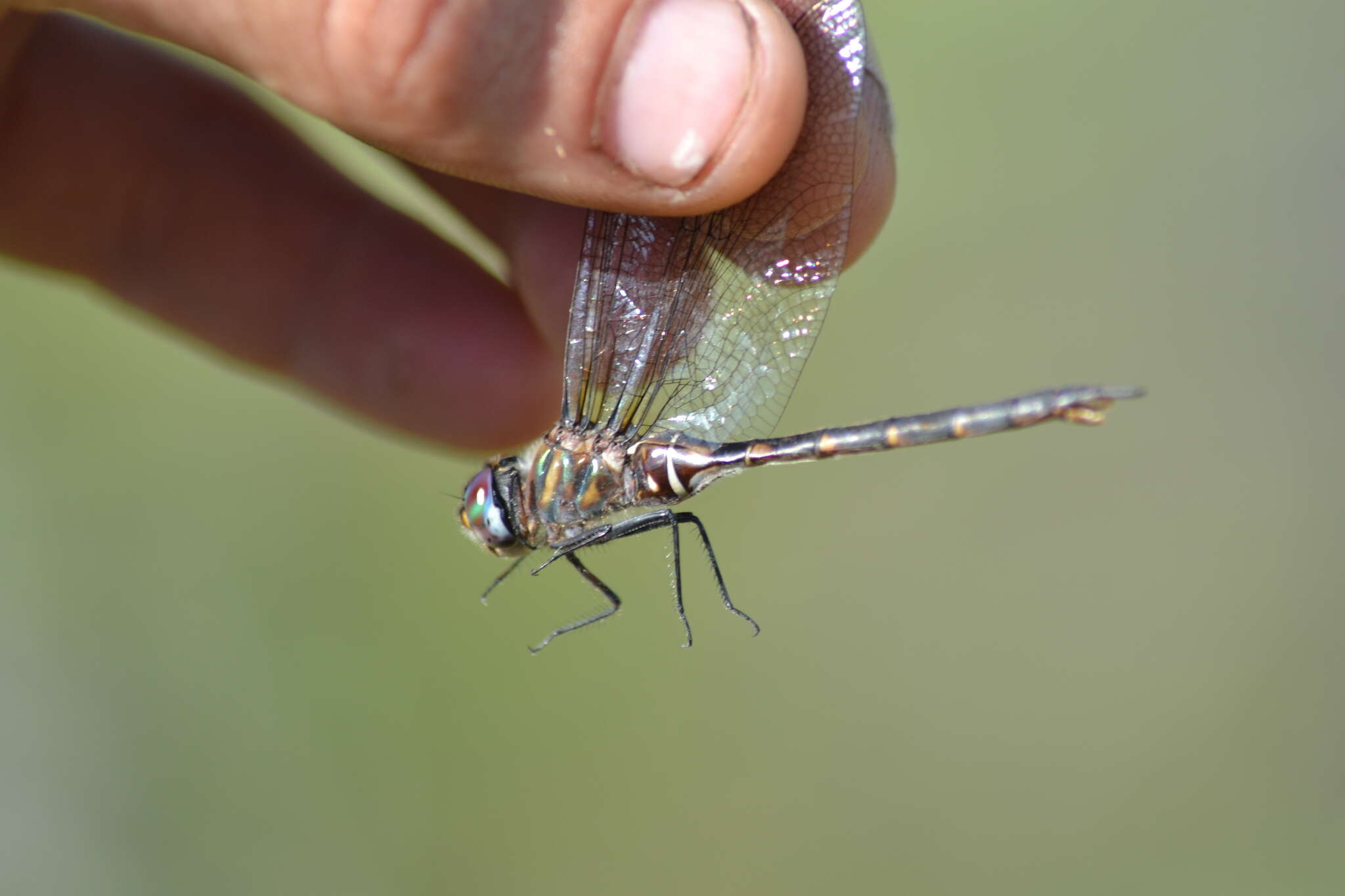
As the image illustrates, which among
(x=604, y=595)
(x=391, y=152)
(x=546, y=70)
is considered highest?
(x=546, y=70)

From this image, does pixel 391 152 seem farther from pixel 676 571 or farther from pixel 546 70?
pixel 676 571

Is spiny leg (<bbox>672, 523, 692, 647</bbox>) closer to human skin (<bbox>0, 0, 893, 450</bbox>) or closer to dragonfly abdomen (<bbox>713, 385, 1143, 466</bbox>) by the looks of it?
dragonfly abdomen (<bbox>713, 385, 1143, 466</bbox>)

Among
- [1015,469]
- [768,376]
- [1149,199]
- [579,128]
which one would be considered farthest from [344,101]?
[1149,199]

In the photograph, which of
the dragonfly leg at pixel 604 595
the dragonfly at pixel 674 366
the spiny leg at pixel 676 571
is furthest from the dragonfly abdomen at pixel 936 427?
the dragonfly leg at pixel 604 595

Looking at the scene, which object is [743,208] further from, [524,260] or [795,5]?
[524,260]

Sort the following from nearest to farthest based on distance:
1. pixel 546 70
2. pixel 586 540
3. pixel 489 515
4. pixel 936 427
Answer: pixel 546 70, pixel 936 427, pixel 586 540, pixel 489 515

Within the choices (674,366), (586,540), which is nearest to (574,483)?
(586,540)

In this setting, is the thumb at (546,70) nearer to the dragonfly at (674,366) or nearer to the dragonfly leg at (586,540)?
the dragonfly at (674,366)
